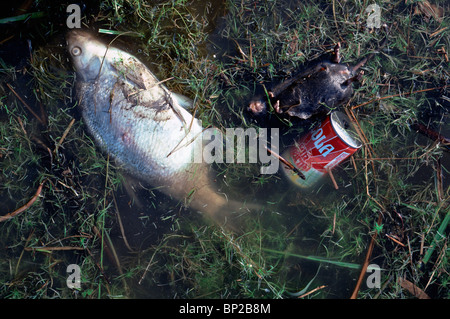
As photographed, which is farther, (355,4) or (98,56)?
(355,4)

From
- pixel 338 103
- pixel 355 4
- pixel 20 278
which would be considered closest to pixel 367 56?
pixel 355 4

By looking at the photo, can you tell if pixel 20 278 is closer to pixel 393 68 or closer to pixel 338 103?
pixel 338 103

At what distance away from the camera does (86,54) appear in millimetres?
2625

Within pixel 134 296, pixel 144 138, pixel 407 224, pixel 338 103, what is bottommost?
pixel 134 296

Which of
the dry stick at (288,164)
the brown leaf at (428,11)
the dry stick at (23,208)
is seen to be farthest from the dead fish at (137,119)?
the brown leaf at (428,11)

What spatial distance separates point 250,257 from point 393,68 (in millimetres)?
2088

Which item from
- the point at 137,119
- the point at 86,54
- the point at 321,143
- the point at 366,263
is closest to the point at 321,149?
the point at 321,143

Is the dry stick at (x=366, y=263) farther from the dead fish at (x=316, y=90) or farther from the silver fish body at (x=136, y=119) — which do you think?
the silver fish body at (x=136, y=119)

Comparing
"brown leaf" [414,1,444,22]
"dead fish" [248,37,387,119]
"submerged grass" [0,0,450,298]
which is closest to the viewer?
"dead fish" [248,37,387,119]

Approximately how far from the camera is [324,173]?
2.66 meters

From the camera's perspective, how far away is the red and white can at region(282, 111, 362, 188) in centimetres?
221

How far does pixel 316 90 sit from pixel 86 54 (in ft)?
6.18

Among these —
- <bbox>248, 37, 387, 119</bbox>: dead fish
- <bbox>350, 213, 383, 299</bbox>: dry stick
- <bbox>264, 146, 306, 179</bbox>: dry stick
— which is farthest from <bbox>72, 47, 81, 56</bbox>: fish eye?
<bbox>350, 213, 383, 299</bbox>: dry stick

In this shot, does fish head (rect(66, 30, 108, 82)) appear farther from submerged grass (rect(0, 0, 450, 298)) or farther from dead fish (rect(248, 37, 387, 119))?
dead fish (rect(248, 37, 387, 119))
